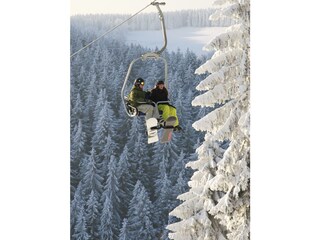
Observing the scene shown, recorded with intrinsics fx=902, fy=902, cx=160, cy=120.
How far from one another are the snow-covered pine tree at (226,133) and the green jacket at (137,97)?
0.84m

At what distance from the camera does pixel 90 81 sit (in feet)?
30.3

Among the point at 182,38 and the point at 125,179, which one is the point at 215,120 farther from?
the point at 125,179

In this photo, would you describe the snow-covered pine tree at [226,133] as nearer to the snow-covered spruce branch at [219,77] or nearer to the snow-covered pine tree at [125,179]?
the snow-covered spruce branch at [219,77]

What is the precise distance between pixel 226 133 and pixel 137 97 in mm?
971

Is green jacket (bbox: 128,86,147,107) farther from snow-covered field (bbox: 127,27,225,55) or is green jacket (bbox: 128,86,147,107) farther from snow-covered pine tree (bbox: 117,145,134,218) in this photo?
snow-covered pine tree (bbox: 117,145,134,218)

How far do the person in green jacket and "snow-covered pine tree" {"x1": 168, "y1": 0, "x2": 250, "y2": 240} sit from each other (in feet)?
2.56

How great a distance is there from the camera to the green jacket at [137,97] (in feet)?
24.1

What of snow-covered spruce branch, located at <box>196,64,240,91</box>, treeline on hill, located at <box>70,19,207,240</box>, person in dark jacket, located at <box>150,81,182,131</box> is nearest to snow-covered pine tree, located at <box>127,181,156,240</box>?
treeline on hill, located at <box>70,19,207,240</box>

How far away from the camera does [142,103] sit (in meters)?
7.35
